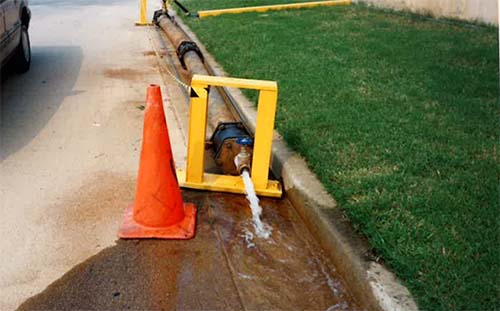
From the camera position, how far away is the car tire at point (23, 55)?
850cm

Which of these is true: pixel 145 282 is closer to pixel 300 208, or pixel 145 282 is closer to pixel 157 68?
pixel 300 208

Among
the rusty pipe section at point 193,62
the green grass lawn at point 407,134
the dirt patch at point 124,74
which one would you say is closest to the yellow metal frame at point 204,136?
the green grass lawn at point 407,134

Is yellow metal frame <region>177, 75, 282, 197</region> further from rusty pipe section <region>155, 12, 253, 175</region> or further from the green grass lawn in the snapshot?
the green grass lawn

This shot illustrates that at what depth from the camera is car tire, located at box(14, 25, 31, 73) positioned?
335 inches

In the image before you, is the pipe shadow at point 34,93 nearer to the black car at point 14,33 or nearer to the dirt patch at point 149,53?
the black car at point 14,33

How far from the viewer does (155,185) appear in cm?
396

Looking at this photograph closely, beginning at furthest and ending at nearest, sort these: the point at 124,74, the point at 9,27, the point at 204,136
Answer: the point at 124,74 < the point at 9,27 < the point at 204,136

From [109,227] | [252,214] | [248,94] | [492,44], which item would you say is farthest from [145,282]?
[492,44]

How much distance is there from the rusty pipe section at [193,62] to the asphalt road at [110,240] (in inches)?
15.9

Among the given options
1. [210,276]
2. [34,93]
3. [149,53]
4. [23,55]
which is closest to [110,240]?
[210,276]

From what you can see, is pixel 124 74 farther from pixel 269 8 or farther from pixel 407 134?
pixel 269 8

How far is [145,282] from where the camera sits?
11.4 feet

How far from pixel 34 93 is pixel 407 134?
4891mm

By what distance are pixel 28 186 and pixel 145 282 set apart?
1802mm
